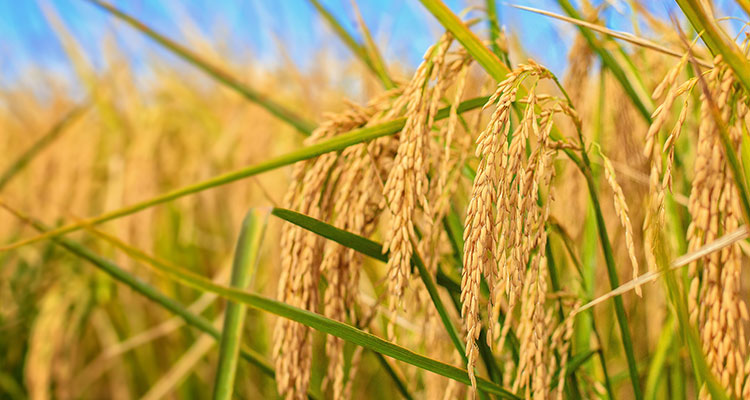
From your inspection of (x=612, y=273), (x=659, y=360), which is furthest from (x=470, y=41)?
(x=659, y=360)

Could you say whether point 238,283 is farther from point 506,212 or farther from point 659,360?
point 659,360

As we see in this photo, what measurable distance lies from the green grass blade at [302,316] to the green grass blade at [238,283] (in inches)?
2.8

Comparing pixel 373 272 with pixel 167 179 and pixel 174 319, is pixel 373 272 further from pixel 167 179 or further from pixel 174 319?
pixel 167 179

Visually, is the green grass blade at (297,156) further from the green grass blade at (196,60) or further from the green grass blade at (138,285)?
the green grass blade at (196,60)

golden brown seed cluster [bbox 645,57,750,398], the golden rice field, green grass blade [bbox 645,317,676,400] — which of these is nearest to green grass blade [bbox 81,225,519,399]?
the golden rice field

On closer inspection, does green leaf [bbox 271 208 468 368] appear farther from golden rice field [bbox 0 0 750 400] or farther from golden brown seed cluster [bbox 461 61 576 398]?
golden brown seed cluster [bbox 461 61 576 398]

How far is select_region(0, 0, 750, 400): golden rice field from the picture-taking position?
640 millimetres

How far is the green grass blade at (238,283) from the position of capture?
760mm

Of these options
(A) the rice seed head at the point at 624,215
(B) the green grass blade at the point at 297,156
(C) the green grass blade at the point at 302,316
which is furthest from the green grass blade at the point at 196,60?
(A) the rice seed head at the point at 624,215

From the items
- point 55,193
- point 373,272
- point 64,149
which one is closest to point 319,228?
point 373,272

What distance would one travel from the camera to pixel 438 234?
912 millimetres

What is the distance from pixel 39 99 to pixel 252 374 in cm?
355

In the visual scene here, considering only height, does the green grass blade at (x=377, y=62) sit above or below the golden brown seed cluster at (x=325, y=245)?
above

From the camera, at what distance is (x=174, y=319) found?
230 cm
